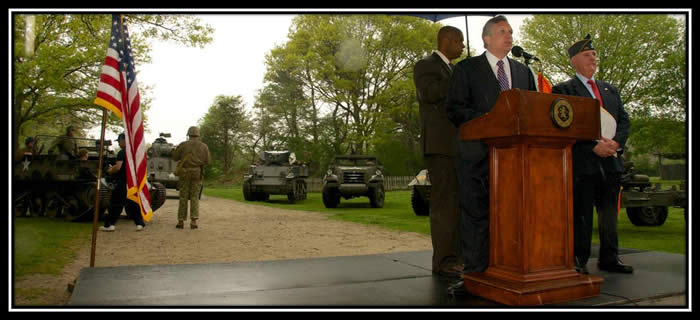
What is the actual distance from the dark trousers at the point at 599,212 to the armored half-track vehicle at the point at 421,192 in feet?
20.7

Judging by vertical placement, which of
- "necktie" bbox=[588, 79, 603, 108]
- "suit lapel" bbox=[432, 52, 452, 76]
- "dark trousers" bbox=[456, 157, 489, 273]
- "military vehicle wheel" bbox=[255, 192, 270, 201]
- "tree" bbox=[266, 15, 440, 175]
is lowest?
"military vehicle wheel" bbox=[255, 192, 270, 201]

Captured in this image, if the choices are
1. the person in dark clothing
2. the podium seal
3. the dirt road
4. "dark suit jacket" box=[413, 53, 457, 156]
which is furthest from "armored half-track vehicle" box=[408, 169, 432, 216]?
the podium seal

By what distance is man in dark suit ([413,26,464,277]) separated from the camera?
3416 mm

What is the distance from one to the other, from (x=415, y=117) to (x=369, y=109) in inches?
129

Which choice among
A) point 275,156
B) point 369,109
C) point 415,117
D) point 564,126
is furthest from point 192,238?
point 415,117

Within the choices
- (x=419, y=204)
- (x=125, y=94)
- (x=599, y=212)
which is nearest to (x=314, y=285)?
(x=599, y=212)

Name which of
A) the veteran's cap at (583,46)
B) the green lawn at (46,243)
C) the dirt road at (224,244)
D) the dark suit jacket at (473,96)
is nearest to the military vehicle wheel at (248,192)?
the dirt road at (224,244)

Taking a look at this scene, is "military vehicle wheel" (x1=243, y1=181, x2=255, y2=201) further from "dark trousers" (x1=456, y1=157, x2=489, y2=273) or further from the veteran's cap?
"dark trousers" (x1=456, y1=157, x2=489, y2=273)

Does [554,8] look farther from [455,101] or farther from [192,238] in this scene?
[192,238]

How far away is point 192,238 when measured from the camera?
24.7ft

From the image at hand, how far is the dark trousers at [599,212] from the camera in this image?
138 inches

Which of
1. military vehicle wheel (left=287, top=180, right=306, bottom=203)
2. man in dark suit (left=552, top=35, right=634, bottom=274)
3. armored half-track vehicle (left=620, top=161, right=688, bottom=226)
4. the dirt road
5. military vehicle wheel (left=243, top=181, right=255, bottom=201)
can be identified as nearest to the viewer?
man in dark suit (left=552, top=35, right=634, bottom=274)

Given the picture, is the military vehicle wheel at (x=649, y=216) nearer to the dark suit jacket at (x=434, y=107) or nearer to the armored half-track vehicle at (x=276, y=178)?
the dark suit jacket at (x=434, y=107)

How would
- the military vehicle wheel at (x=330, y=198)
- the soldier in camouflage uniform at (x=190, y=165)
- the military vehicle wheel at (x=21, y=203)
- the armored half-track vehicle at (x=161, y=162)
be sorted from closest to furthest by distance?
the soldier in camouflage uniform at (x=190, y=165)
the military vehicle wheel at (x=21, y=203)
the military vehicle wheel at (x=330, y=198)
the armored half-track vehicle at (x=161, y=162)
